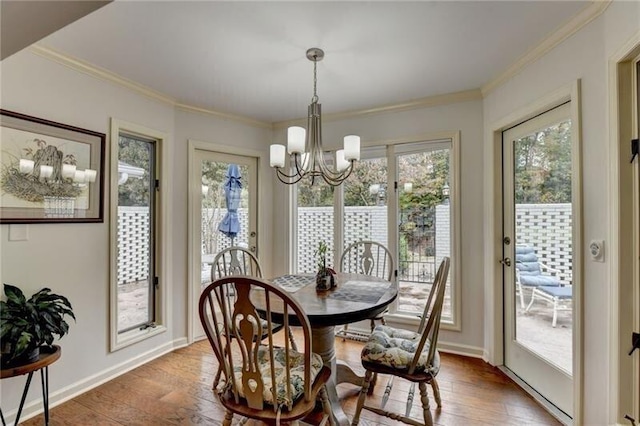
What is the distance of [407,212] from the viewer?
3.28 metres

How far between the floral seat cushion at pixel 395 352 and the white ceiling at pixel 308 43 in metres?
1.91

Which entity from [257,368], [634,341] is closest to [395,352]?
[257,368]

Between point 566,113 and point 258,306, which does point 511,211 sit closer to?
point 566,113

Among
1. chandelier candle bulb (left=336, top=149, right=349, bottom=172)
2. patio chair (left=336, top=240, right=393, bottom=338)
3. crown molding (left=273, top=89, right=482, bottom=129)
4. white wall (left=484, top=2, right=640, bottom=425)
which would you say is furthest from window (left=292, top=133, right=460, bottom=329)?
white wall (left=484, top=2, right=640, bottom=425)

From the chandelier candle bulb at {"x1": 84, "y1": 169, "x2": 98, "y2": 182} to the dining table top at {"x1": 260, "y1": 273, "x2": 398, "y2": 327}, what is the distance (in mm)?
1629

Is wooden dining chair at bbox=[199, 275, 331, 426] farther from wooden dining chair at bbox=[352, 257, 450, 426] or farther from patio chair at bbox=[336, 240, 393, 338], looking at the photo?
patio chair at bbox=[336, 240, 393, 338]

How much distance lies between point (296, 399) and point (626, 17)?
2.33 meters

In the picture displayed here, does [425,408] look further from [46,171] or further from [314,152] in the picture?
[46,171]

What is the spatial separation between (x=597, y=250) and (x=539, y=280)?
0.69 metres

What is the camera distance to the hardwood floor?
202cm

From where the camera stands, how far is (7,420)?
1964 millimetres

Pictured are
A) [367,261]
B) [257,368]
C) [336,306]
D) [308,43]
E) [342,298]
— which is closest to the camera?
[257,368]

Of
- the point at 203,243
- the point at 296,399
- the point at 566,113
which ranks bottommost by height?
the point at 296,399

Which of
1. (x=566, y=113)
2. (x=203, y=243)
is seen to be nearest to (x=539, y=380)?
(x=566, y=113)
